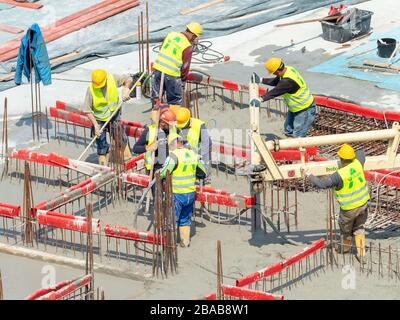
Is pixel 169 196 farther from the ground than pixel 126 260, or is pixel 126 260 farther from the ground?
pixel 169 196

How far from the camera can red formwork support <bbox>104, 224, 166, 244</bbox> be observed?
17625mm

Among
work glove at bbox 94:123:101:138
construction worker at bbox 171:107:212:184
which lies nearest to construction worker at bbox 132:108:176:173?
construction worker at bbox 171:107:212:184

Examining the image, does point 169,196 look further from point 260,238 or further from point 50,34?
point 50,34

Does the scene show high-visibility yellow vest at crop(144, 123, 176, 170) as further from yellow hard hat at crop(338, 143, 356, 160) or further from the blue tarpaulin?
the blue tarpaulin

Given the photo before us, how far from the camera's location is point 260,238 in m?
18.7

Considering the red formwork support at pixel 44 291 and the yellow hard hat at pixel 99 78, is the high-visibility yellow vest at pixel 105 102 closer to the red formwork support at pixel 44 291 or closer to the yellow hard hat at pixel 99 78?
the yellow hard hat at pixel 99 78

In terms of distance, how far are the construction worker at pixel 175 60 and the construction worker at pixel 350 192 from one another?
462 centimetres

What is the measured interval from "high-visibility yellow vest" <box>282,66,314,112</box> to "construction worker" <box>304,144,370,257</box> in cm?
347

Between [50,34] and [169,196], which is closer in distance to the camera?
[169,196]

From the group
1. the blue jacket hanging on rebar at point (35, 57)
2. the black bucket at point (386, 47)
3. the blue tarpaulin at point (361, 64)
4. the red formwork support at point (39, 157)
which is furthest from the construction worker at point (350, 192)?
the black bucket at point (386, 47)

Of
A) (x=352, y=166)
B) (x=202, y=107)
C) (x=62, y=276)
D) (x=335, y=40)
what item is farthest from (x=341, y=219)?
(x=335, y=40)

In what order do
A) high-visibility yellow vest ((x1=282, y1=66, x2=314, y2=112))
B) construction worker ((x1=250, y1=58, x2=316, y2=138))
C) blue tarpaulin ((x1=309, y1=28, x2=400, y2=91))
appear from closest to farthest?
construction worker ((x1=250, y1=58, x2=316, y2=138)) < high-visibility yellow vest ((x1=282, y1=66, x2=314, y2=112)) < blue tarpaulin ((x1=309, y1=28, x2=400, y2=91))

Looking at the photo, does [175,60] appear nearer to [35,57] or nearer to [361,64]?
[35,57]

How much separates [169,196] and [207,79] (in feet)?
20.6
